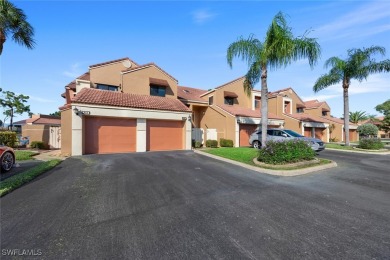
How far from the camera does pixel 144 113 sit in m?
15.4

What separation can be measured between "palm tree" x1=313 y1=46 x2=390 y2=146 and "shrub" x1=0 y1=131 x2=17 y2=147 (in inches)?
1170

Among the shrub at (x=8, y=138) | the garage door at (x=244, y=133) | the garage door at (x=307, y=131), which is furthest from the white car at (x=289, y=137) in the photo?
the shrub at (x=8, y=138)

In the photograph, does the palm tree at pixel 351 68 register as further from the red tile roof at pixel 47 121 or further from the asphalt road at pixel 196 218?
the red tile roof at pixel 47 121

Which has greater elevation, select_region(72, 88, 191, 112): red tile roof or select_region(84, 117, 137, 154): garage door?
select_region(72, 88, 191, 112): red tile roof

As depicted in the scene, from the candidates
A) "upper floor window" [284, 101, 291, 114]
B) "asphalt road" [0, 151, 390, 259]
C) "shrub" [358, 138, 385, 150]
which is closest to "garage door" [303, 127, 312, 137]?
"upper floor window" [284, 101, 291, 114]

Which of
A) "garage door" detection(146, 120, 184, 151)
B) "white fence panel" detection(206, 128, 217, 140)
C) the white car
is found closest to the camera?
the white car

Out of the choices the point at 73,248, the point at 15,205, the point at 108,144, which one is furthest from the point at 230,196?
the point at 108,144

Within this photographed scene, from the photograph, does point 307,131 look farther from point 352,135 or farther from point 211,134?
point 211,134

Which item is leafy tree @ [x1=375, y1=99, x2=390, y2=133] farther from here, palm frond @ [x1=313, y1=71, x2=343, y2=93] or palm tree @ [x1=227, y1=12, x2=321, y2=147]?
palm tree @ [x1=227, y1=12, x2=321, y2=147]

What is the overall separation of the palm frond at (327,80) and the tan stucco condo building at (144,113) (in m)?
5.62

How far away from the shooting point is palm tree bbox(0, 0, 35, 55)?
31.4 feet

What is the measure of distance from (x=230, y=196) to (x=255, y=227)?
1751 millimetres

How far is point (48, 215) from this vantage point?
4273mm

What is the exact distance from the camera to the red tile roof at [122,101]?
45.5ft
